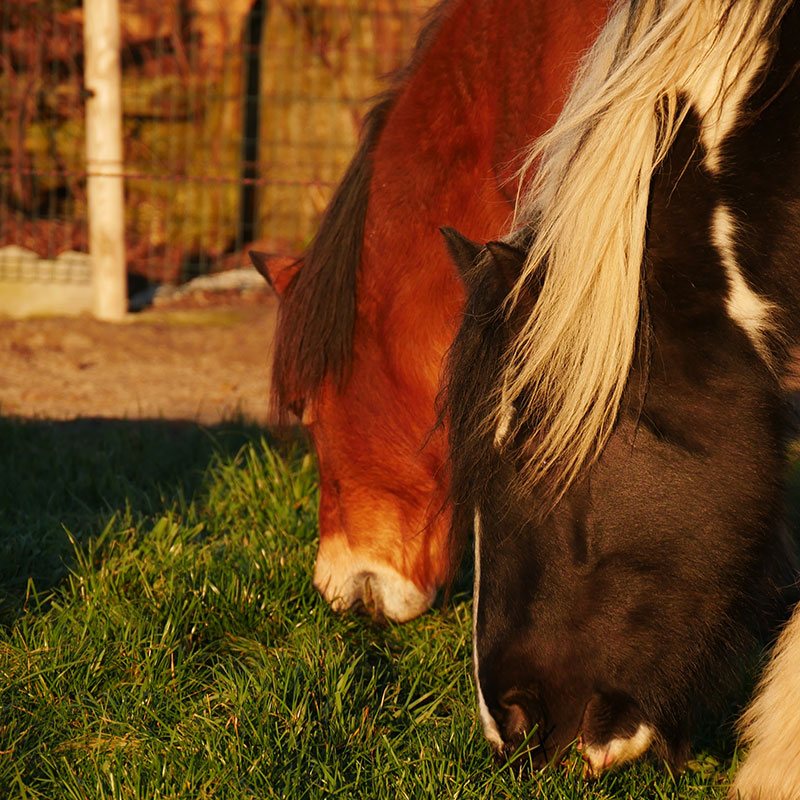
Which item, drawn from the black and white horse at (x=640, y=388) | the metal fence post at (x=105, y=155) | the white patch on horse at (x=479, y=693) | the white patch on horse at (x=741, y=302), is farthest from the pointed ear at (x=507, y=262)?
the metal fence post at (x=105, y=155)

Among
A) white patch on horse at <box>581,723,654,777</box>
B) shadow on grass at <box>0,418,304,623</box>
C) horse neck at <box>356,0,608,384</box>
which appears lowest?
shadow on grass at <box>0,418,304,623</box>

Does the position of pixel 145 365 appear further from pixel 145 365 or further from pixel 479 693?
pixel 479 693

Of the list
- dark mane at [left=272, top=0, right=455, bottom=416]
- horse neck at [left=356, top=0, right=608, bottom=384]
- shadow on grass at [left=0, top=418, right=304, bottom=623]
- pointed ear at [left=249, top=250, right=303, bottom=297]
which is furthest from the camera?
pointed ear at [left=249, top=250, right=303, bottom=297]

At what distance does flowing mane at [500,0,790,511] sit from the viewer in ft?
6.92

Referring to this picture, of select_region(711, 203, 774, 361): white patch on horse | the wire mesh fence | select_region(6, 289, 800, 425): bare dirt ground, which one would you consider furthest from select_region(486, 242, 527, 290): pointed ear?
the wire mesh fence

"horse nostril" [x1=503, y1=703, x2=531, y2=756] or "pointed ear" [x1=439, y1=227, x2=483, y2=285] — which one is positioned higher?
"pointed ear" [x1=439, y1=227, x2=483, y2=285]

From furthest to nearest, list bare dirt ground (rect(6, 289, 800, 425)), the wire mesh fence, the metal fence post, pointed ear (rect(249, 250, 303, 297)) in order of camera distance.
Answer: the wire mesh fence → the metal fence post → bare dirt ground (rect(6, 289, 800, 425)) → pointed ear (rect(249, 250, 303, 297))

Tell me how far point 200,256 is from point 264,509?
15.7ft

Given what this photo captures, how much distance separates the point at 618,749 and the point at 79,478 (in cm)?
246

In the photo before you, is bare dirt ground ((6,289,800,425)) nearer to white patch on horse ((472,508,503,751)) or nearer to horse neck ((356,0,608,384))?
horse neck ((356,0,608,384))

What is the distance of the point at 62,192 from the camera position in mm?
8508

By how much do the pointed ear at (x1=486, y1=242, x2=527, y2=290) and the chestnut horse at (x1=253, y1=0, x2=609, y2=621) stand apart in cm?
97

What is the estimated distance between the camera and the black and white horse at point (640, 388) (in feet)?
6.97

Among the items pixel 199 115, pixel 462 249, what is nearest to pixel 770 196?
pixel 462 249
